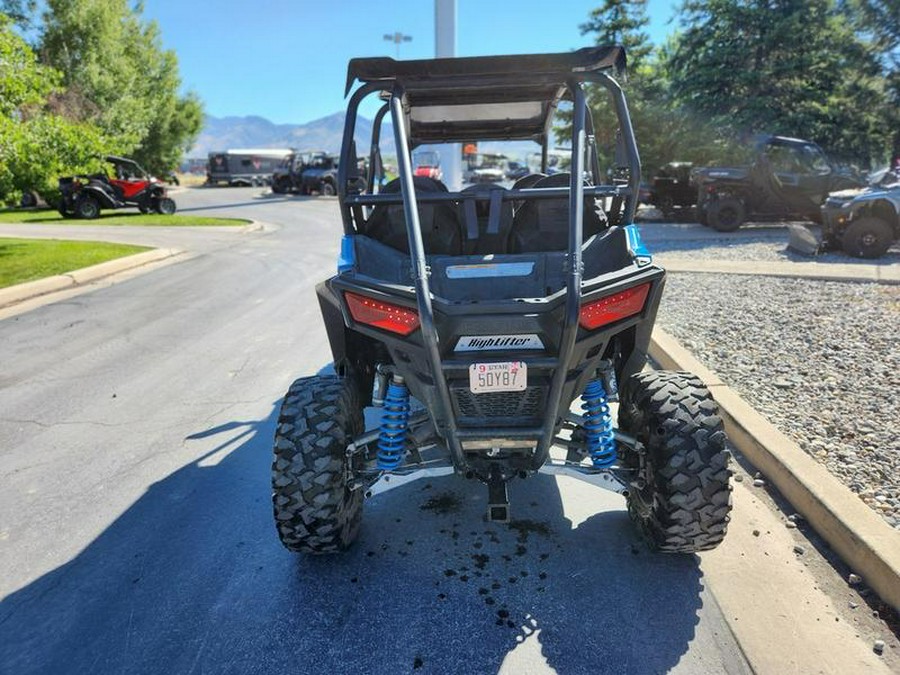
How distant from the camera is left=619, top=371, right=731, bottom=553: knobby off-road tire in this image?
2496 millimetres

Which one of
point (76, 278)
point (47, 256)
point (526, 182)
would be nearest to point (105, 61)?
point (47, 256)

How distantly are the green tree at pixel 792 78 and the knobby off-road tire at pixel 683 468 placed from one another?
18.8 m

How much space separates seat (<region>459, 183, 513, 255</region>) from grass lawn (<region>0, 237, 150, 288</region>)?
832cm

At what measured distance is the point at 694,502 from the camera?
2.50 m

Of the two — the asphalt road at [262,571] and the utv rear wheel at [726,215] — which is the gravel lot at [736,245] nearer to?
the utv rear wheel at [726,215]

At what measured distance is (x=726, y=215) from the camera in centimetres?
1390

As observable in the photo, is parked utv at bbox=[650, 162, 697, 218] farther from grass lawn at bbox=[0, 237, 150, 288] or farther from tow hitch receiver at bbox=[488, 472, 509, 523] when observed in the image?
tow hitch receiver at bbox=[488, 472, 509, 523]

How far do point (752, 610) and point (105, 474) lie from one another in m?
3.49

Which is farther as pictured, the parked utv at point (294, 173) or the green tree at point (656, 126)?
the parked utv at point (294, 173)

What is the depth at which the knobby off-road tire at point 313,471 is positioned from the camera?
2.57 meters

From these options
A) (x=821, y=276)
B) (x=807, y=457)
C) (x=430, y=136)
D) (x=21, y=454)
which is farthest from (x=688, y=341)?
(x=21, y=454)

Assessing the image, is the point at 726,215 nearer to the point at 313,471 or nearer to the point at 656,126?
the point at 656,126

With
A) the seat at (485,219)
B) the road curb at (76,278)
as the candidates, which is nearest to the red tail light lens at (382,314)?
the seat at (485,219)

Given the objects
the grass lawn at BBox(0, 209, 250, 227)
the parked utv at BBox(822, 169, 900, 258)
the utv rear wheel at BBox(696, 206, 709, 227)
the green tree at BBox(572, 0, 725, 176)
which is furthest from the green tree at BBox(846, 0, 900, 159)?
the grass lawn at BBox(0, 209, 250, 227)
